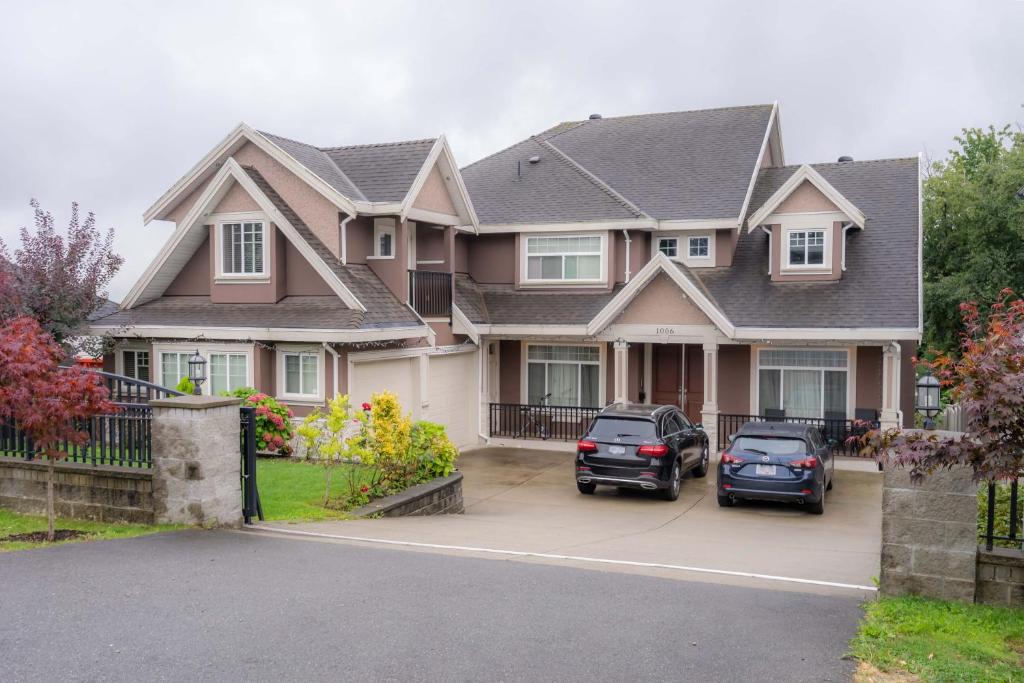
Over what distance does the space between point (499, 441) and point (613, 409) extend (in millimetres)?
7189

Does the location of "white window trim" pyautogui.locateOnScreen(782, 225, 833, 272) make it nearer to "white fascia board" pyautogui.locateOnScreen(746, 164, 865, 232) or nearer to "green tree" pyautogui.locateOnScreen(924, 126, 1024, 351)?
"white fascia board" pyautogui.locateOnScreen(746, 164, 865, 232)

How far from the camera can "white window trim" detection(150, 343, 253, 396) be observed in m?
19.8

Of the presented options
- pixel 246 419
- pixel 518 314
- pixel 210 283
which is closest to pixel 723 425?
pixel 518 314

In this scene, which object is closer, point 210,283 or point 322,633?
point 322,633

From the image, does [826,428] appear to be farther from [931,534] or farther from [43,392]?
[43,392]

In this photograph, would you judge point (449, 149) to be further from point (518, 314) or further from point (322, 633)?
point (322, 633)

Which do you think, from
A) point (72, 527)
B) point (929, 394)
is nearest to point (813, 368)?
point (929, 394)

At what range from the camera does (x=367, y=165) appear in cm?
2225

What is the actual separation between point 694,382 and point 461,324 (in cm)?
658

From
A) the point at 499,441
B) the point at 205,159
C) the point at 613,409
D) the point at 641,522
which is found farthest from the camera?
the point at 499,441

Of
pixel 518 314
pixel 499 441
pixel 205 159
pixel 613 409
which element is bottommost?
pixel 499 441

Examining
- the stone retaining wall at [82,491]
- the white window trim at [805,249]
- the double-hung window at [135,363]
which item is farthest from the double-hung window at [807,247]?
the stone retaining wall at [82,491]

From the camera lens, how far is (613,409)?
17.3 m

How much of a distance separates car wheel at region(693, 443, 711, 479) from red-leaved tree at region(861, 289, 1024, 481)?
38.1ft
